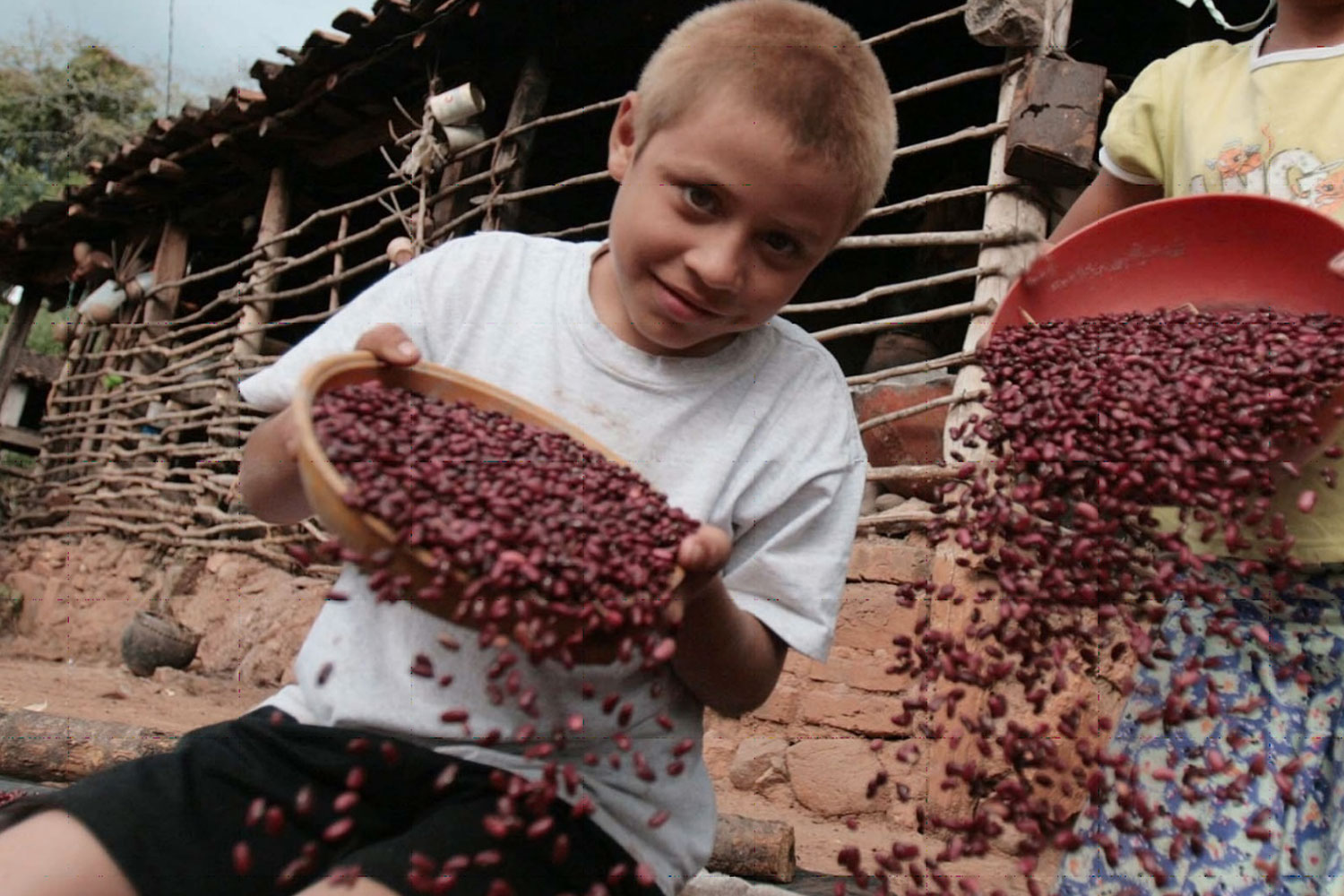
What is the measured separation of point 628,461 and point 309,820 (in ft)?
2.30

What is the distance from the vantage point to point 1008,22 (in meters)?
4.22

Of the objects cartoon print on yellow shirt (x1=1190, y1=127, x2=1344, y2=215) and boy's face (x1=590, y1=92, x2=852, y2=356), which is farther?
cartoon print on yellow shirt (x1=1190, y1=127, x2=1344, y2=215)

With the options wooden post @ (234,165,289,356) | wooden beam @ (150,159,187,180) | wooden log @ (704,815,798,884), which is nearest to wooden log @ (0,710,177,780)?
wooden log @ (704,815,798,884)

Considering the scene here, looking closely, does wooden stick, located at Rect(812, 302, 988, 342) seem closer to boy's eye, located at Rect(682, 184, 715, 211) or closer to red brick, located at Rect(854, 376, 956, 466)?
red brick, located at Rect(854, 376, 956, 466)

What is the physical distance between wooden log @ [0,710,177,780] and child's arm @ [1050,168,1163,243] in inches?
108

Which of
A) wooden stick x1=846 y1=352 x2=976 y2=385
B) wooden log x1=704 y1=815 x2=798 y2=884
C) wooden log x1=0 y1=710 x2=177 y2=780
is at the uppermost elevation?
wooden stick x1=846 y1=352 x2=976 y2=385

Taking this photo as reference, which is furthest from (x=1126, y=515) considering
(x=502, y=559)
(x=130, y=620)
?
(x=130, y=620)

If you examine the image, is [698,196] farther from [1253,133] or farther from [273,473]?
[1253,133]

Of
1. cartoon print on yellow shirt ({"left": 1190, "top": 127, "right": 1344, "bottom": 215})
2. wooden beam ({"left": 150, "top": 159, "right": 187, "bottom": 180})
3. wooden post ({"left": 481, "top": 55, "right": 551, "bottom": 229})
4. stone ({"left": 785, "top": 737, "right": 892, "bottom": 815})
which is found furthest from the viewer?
wooden beam ({"left": 150, "top": 159, "right": 187, "bottom": 180})

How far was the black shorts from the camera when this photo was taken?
152 centimetres

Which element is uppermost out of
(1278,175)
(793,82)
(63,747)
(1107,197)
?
(1107,197)

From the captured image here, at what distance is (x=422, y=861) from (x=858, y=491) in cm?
94

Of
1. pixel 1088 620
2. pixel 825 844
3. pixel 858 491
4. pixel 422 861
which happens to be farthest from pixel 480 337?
pixel 825 844

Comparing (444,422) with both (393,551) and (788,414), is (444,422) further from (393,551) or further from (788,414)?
(788,414)
